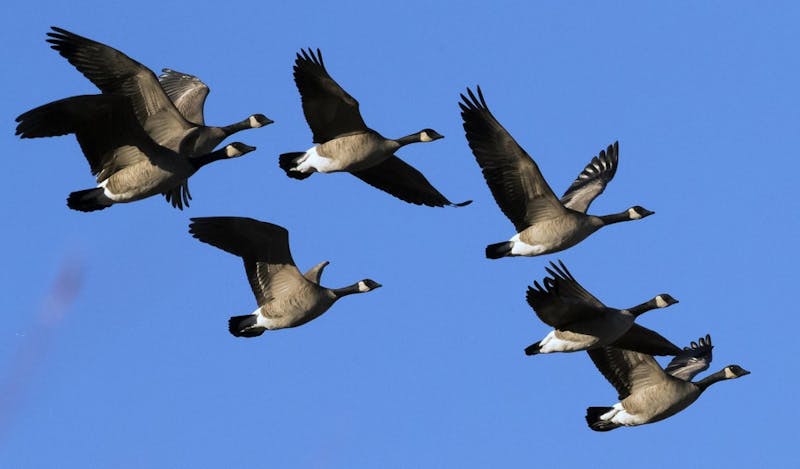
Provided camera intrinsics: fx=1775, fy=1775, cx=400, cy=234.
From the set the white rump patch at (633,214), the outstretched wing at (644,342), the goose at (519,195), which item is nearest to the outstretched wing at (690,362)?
the outstretched wing at (644,342)

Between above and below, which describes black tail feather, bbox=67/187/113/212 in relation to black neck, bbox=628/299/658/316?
above

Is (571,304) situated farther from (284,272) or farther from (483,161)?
(284,272)

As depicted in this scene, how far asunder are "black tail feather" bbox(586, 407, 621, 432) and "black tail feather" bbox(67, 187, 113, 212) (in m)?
7.02

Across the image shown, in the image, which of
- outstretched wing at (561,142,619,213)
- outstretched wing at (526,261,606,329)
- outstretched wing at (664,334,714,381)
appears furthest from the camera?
outstretched wing at (561,142,619,213)

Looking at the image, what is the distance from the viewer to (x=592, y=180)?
87.8 ft

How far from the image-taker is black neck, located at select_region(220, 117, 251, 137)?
81.3ft

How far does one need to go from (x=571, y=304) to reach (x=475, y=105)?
280cm

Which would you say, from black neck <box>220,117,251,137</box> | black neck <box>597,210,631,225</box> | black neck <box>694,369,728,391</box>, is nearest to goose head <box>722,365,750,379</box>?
black neck <box>694,369,728,391</box>

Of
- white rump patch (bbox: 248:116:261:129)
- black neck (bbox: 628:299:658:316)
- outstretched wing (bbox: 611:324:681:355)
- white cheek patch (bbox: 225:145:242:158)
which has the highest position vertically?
white rump patch (bbox: 248:116:261:129)

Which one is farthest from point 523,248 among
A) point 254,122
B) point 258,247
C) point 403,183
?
point 254,122

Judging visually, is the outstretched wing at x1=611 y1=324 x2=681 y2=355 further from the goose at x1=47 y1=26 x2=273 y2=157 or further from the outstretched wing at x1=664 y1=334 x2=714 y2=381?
the goose at x1=47 y1=26 x2=273 y2=157

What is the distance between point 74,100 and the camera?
22.4 metres

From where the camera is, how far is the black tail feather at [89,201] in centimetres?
2298

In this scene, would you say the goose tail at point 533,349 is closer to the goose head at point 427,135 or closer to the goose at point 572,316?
the goose at point 572,316
